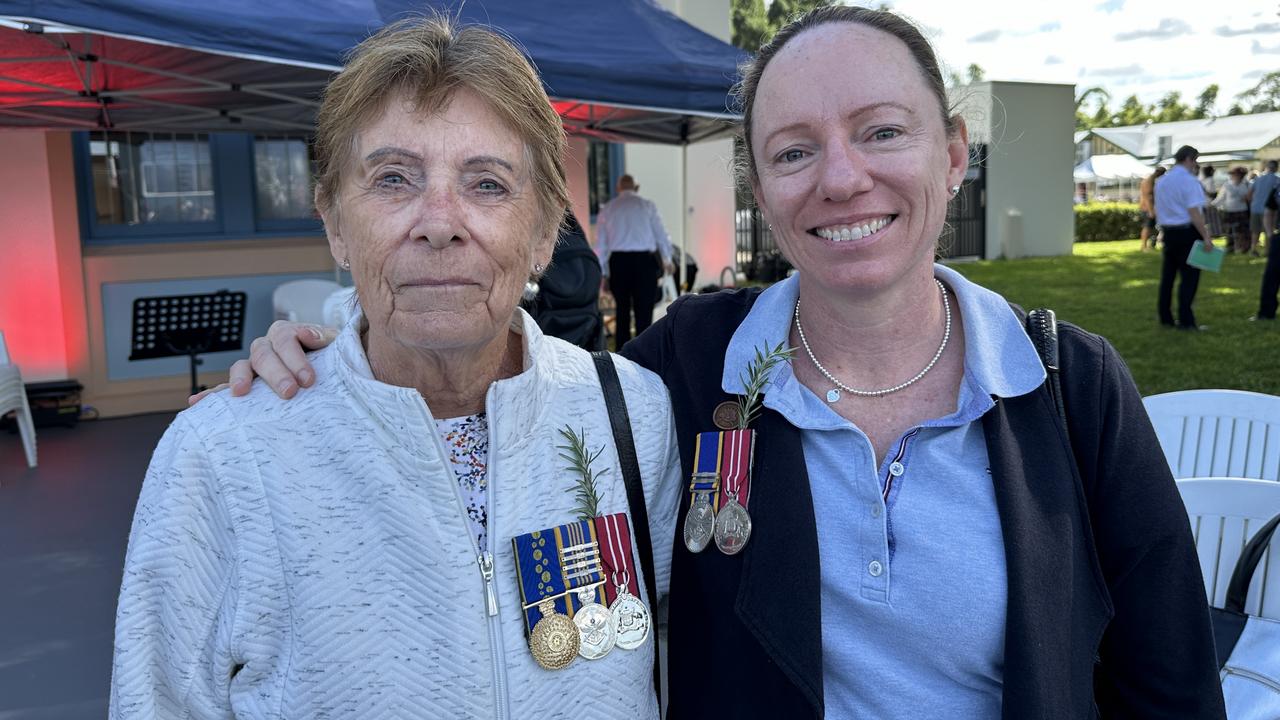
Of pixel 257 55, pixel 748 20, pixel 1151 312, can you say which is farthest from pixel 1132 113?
pixel 257 55

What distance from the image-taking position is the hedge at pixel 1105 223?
31.6 m

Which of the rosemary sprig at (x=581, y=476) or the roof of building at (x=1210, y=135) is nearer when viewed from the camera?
the rosemary sprig at (x=581, y=476)

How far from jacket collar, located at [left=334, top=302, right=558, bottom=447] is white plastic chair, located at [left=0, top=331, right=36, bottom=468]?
21.6 ft

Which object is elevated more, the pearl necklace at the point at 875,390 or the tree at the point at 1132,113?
the tree at the point at 1132,113

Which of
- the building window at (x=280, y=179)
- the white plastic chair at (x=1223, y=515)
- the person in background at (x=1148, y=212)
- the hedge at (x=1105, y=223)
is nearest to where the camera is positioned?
the white plastic chair at (x=1223, y=515)

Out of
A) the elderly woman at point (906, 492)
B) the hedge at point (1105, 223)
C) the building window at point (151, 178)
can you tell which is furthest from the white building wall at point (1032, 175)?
the elderly woman at point (906, 492)

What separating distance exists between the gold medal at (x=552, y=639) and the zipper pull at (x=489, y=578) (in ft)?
0.22

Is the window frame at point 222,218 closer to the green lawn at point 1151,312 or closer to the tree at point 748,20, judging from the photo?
the green lawn at point 1151,312

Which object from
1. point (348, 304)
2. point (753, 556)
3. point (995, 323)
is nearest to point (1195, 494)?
point (995, 323)

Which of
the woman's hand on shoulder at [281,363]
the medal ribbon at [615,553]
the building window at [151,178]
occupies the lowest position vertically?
the medal ribbon at [615,553]

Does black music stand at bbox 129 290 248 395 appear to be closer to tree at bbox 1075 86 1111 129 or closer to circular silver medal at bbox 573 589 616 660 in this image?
circular silver medal at bbox 573 589 616 660

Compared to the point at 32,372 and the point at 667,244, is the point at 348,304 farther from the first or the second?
the point at 667,244

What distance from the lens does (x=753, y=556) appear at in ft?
5.28

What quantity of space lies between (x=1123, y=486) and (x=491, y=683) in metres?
1.05
